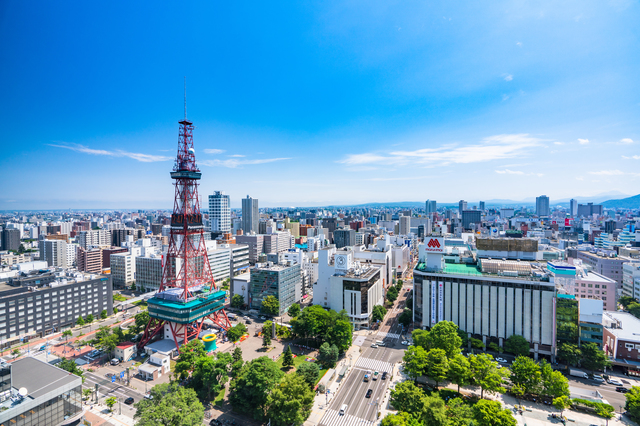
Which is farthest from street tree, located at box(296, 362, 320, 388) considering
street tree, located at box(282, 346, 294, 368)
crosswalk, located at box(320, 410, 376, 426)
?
street tree, located at box(282, 346, 294, 368)

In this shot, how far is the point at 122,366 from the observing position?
41.4 m

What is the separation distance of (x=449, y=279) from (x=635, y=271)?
49.5m

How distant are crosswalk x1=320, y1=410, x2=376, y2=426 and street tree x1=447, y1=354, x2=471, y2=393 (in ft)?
34.5

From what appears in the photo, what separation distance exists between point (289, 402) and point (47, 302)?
50.1 m

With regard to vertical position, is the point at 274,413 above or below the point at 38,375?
below

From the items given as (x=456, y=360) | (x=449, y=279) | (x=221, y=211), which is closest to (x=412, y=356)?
(x=456, y=360)

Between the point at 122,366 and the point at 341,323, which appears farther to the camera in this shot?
the point at 341,323

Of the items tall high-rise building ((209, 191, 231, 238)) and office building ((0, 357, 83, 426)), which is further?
tall high-rise building ((209, 191, 231, 238))

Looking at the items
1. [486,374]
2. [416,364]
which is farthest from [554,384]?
[416,364]

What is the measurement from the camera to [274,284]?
60500 millimetres

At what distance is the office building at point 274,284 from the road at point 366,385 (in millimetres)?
19425

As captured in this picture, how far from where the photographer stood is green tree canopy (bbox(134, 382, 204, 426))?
2469 cm

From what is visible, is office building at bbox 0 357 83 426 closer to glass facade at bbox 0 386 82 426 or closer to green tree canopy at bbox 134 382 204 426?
glass facade at bbox 0 386 82 426

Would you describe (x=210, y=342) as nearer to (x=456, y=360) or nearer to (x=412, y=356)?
(x=412, y=356)
